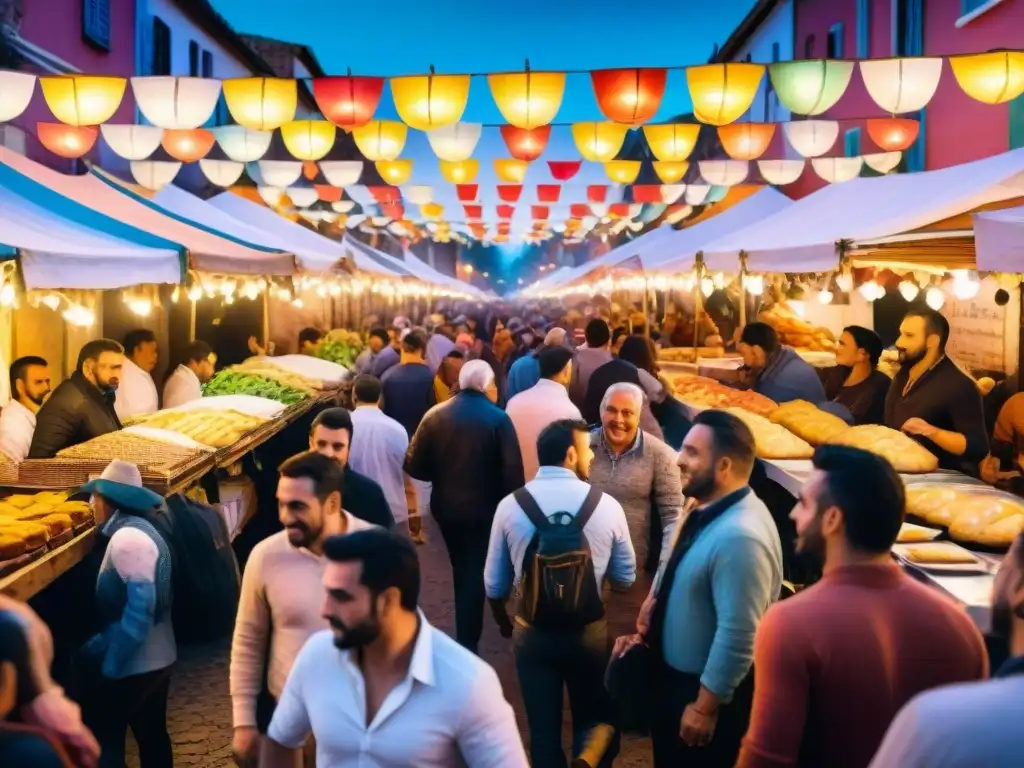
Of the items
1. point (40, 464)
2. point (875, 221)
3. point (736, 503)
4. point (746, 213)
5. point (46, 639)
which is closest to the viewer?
point (46, 639)

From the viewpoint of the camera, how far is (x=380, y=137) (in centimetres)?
1383

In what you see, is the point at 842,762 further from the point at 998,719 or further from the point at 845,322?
the point at 845,322

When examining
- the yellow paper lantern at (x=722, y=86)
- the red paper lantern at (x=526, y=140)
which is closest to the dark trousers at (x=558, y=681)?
the yellow paper lantern at (x=722, y=86)

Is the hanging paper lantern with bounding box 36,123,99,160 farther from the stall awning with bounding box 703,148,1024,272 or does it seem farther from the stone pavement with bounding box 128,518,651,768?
the stall awning with bounding box 703,148,1024,272

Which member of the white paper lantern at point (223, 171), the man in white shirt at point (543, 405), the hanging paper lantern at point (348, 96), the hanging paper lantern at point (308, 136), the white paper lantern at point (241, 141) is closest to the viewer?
the man in white shirt at point (543, 405)

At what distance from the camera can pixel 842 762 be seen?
110 inches

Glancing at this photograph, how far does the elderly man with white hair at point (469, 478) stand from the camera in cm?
650

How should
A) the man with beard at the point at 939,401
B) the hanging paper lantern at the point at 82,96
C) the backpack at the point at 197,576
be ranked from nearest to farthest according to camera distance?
the backpack at the point at 197,576
the man with beard at the point at 939,401
the hanging paper lantern at the point at 82,96

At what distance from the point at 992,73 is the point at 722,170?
9001mm

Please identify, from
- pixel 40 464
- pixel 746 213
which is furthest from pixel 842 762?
pixel 746 213

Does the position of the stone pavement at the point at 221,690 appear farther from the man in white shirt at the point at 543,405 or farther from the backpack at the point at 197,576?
the man in white shirt at the point at 543,405

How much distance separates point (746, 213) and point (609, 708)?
12.3 metres

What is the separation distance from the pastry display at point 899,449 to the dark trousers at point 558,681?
7.76 feet

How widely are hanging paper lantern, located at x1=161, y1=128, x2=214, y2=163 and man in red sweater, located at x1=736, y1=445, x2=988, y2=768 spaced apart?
12805 millimetres
